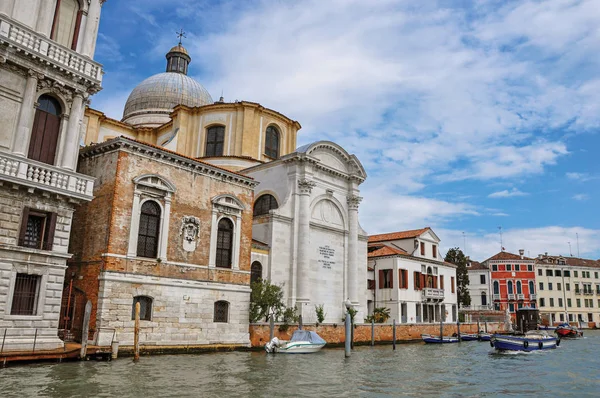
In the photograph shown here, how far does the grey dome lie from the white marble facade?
9.08 meters

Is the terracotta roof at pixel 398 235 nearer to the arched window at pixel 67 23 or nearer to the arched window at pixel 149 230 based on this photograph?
the arched window at pixel 149 230

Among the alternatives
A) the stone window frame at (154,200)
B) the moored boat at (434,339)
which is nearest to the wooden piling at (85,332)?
the stone window frame at (154,200)

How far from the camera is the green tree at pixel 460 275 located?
44.0 meters

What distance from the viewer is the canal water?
11.2 m

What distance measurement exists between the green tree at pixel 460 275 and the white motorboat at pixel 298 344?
2549cm

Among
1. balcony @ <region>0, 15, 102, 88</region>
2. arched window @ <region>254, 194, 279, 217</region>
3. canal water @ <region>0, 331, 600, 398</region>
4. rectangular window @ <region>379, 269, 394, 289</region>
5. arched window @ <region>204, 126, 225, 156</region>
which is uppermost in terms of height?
arched window @ <region>204, 126, 225, 156</region>

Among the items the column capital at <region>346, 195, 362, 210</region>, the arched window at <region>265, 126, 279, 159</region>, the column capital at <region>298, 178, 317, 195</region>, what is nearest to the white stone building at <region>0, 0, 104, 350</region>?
the column capital at <region>298, 178, 317, 195</region>

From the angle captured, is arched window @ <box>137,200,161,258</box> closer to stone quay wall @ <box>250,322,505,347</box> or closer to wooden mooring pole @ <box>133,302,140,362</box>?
wooden mooring pole @ <box>133,302,140,362</box>

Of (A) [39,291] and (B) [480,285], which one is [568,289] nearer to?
(B) [480,285]

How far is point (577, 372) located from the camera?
18016mm

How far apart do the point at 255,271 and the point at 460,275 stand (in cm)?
2623

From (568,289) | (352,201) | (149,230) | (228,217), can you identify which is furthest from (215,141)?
(568,289)

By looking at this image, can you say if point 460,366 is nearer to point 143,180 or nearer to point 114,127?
point 143,180

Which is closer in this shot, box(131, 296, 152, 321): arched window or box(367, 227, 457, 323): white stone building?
box(131, 296, 152, 321): arched window
